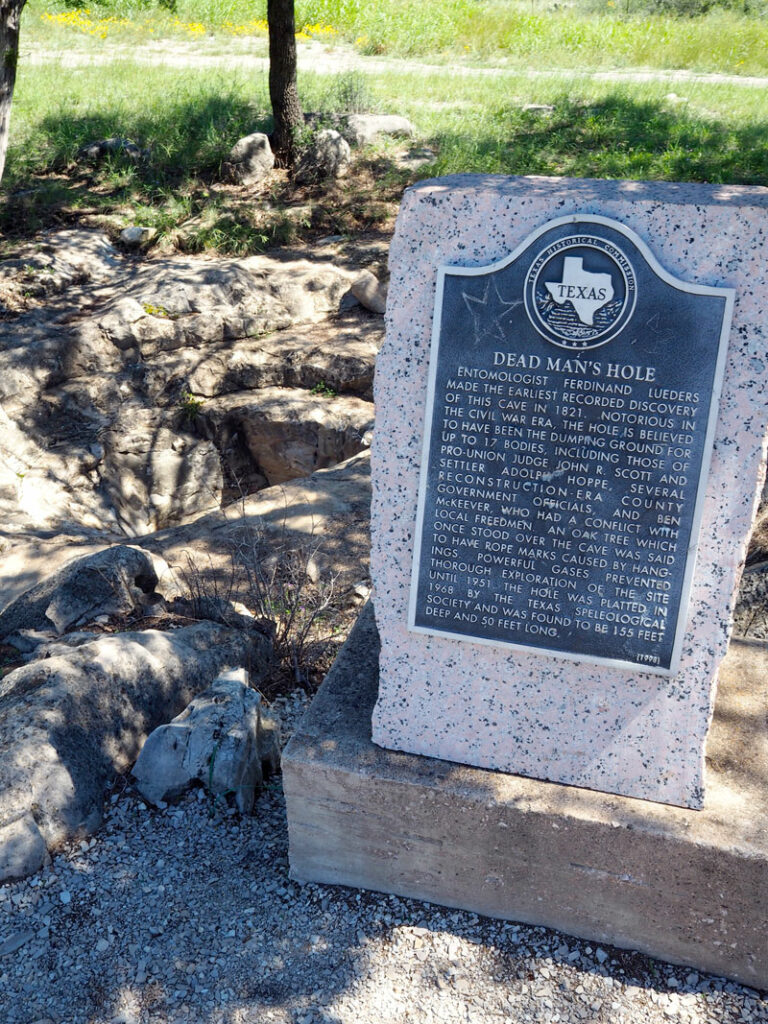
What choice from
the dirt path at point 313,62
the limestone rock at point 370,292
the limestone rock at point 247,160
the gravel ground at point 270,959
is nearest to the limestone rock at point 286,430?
the limestone rock at point 370,292

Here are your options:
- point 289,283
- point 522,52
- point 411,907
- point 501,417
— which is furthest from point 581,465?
point 522,52

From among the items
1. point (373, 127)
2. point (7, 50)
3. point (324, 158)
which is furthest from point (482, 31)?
point (7, 50)

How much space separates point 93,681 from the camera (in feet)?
11.5

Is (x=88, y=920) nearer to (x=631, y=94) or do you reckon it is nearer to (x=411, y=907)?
(x=411, y=907)

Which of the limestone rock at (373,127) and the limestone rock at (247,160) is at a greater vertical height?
the limestone rock at (373,127)

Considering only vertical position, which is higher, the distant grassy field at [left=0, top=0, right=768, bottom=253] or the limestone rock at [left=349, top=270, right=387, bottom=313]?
the distant grassy field at [left=0, top=0, right=768, bottom=253]

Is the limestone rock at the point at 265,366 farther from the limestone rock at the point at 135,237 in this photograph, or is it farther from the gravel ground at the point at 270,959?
the gravel ground at the point at 270,959

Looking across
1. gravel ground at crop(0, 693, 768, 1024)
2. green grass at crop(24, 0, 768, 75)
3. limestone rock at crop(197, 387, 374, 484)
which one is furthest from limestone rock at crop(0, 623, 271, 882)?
green grass at crop(24, 0, 768, 75)

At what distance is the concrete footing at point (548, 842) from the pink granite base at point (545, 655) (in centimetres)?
11

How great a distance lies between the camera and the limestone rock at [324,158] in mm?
11523

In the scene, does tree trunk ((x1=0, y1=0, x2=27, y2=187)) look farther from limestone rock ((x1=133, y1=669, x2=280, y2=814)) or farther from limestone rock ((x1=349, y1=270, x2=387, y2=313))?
limestone rock ((x1=133, y1=669, x2=280, y2=814))

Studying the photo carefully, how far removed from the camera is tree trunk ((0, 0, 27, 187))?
20.8 feet

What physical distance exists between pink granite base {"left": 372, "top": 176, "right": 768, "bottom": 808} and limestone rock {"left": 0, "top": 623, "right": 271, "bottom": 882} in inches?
44.5

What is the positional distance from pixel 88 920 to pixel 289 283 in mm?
7777
